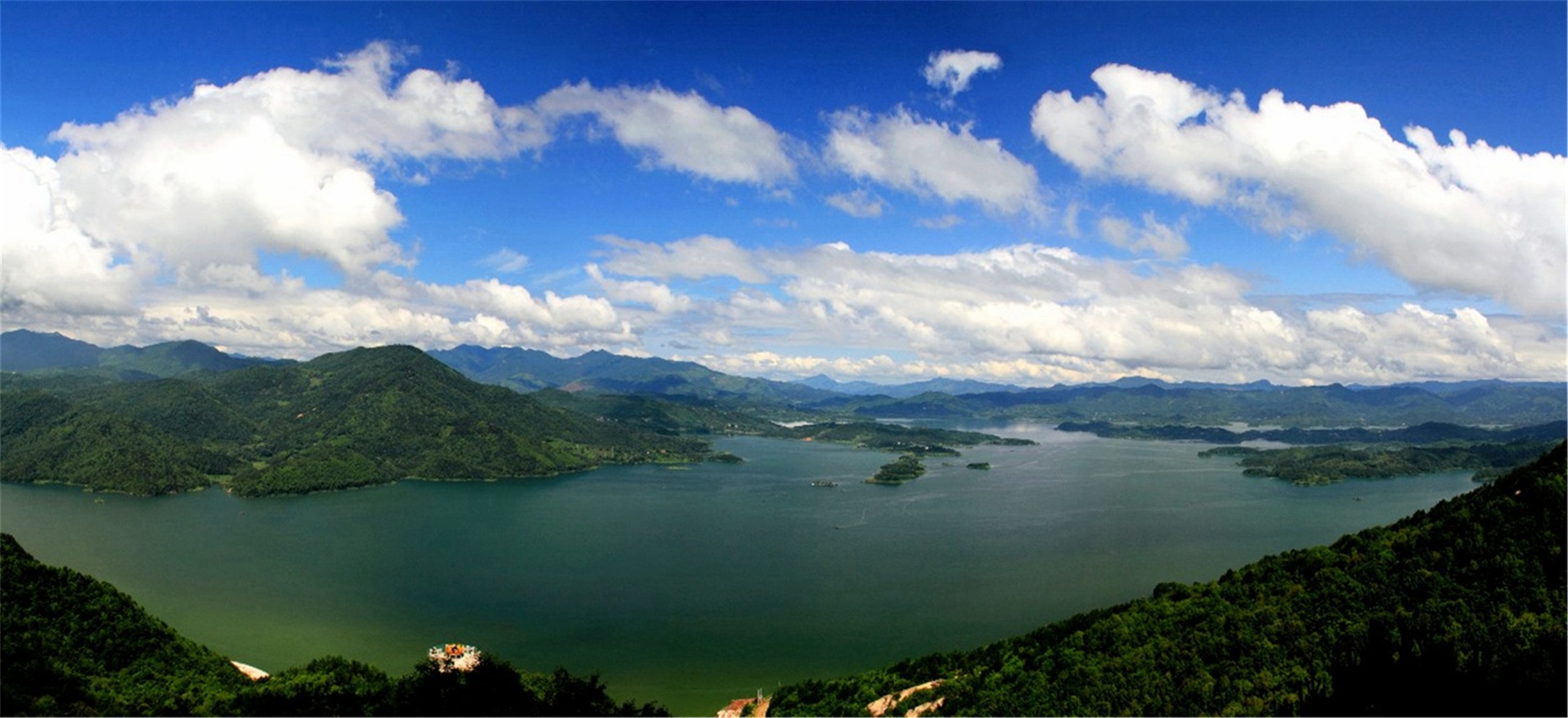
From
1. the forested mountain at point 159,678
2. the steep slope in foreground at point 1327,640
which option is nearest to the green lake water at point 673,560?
the forested mountain at point 159,678

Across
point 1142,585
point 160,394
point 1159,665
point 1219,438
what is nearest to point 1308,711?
point 1159,665

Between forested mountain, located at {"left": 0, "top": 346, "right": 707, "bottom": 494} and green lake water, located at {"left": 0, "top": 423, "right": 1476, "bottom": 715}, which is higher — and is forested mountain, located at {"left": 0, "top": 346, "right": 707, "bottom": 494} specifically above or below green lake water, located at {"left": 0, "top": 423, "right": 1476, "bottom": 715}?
above

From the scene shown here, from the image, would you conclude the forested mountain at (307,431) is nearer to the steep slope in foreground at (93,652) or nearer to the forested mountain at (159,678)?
the steep slope in foreground at (93,652)

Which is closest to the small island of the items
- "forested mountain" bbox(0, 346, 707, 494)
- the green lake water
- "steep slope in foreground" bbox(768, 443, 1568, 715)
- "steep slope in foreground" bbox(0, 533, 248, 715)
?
the green lake water

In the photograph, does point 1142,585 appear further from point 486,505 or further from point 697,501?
point 486,505

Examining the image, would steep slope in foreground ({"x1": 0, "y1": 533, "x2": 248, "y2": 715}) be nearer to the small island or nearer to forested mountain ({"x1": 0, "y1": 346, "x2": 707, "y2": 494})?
forested mountain ({"x1": 0, "y1": 346, "x2": 707, "y2": 494})

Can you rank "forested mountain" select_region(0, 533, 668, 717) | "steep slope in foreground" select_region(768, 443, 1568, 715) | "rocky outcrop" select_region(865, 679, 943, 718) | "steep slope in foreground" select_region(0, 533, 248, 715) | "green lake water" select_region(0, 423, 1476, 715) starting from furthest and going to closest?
"green lake water" select_region(0, 423, 1476, 715) < "rocky outcrop" select_region(865, 679, 943, 718) < "steep slope in foreground" select_region(0, 533, 248, 715) < "forested mountain" select_region(0, 533, 668, 717) < "steep slope in foreground" select_region(768, 443, 1568, 715)

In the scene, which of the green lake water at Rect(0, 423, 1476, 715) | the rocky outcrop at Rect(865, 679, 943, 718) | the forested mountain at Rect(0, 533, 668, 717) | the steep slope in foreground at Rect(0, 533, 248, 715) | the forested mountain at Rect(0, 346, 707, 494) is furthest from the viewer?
the forested mountain at Rect(0, 346, 707, 494)
